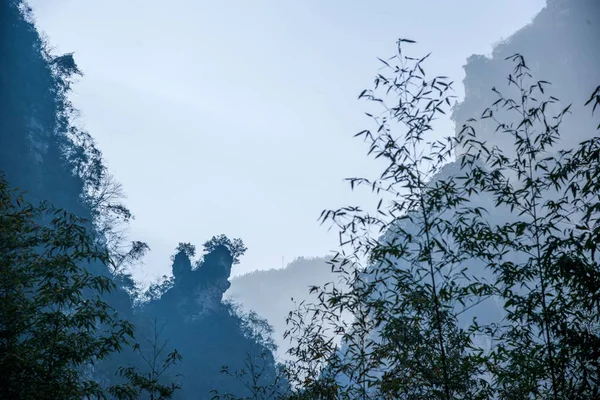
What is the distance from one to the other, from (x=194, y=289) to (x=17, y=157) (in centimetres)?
1742

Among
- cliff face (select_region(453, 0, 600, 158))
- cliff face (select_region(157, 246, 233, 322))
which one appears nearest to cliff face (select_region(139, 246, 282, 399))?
cliff face (select_region(157, 246, 233, 322))

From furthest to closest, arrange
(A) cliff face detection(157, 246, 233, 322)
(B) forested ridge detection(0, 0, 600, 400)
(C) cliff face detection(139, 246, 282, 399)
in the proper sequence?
(A) cliff face detection(157, 246, 233, 322), (C) cliff face detection(139, 246, 282, 399), (B) forested ridge detection(0, 0, 600, 400)

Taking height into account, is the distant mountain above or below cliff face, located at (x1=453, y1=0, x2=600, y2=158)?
below

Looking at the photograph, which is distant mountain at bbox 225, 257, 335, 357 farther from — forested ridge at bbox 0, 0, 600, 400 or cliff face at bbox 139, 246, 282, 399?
cliff face at bbox 139, 246, 282, 399

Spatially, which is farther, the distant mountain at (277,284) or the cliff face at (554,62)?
the distant mountain at (277,284)

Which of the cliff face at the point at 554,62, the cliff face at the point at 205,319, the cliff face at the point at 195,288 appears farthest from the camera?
the cliff face at the point at 554,62

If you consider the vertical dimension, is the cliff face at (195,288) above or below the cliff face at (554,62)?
below

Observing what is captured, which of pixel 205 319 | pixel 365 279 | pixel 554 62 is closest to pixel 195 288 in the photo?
pixel 205 319

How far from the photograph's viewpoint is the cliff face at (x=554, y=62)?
237 feet

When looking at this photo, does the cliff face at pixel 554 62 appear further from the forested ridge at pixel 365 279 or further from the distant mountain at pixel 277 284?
the distant mountain at pixel 277 284

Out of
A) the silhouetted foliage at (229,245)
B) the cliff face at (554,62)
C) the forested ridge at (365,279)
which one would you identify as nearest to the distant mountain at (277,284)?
the cliff face at (554,62)

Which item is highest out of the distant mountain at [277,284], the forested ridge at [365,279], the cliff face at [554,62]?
the cliff face at [554,62]

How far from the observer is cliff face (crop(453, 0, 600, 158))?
72.3 metres

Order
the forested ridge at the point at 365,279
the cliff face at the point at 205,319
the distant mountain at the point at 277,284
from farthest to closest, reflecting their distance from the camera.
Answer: the distant mountain at the point at 277,284
the cliff face at the point at 205,319
the forested ridge at the point at 365,279
